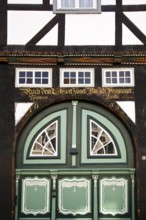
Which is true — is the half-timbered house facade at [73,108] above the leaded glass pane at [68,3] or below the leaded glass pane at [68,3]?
below

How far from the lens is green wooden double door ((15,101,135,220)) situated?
544 inches

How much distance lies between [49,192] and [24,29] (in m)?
4.26

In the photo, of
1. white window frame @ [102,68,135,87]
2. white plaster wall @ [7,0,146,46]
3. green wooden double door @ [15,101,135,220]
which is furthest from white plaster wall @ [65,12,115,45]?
green wooden double door @ [15,101,135,220]

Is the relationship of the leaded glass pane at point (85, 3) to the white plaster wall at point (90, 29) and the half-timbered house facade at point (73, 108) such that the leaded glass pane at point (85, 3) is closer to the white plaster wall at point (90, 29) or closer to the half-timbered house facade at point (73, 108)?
the half-timbered house facade at point (73, 108)

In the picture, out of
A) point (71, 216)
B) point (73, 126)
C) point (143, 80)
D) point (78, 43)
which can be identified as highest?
point (78, 43)

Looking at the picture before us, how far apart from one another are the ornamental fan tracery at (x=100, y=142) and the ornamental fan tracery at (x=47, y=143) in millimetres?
923

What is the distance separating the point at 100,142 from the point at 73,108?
1120mm

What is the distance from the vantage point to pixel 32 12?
14.6 m

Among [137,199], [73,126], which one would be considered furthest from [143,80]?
[137,199]

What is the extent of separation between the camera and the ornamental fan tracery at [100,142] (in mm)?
14117

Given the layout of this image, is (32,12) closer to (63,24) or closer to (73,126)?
(63,24)

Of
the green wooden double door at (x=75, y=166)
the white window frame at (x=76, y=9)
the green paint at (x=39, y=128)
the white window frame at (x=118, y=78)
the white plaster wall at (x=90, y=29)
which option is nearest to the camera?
the green wooden double door at (x=75, y=166)

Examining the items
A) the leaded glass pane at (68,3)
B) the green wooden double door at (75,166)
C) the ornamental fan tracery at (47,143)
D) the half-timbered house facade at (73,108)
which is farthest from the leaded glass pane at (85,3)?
the ornamental fan tracery at (47,143)

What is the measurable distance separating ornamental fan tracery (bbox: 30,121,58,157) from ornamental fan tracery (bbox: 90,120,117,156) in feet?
3.03
